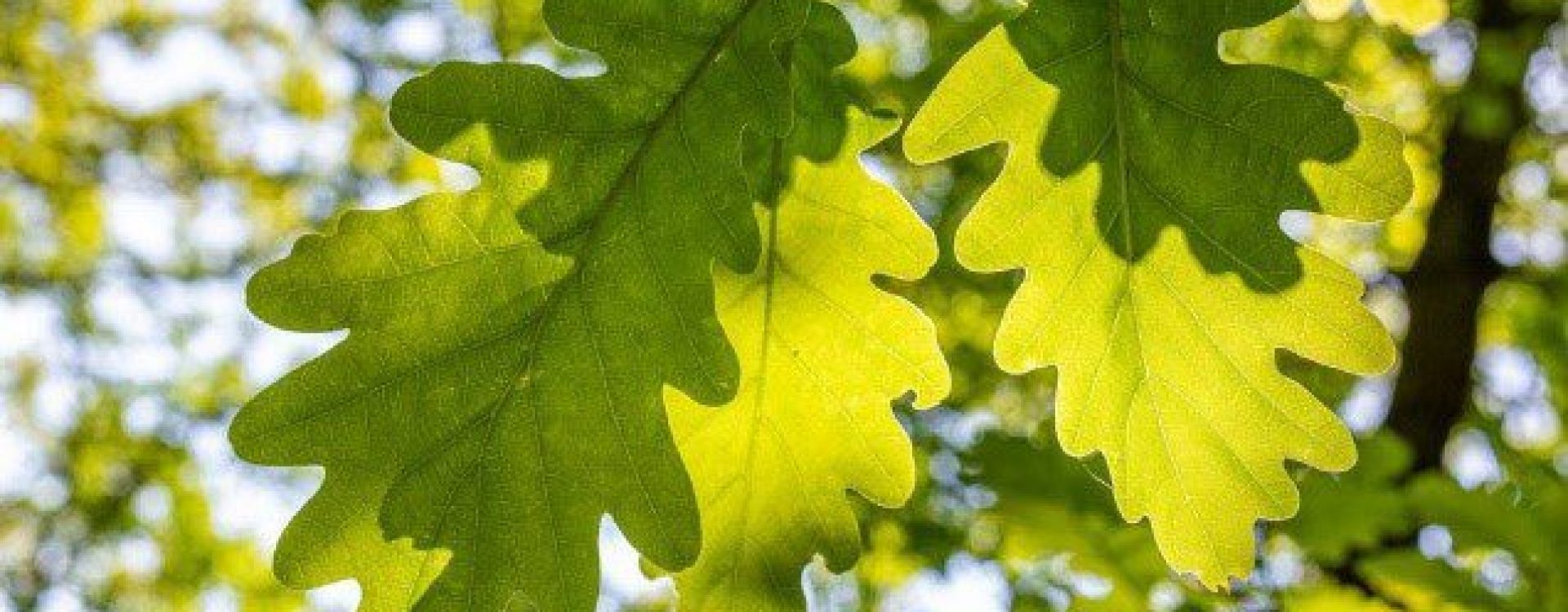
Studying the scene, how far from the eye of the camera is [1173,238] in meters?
1.35

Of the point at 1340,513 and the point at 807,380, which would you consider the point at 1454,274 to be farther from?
the point at 807,380

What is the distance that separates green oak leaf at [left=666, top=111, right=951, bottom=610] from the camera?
1.45 meters

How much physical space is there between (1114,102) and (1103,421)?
29 centimetres

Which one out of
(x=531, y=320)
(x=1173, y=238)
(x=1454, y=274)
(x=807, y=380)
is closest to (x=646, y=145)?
(x=531, y=320)

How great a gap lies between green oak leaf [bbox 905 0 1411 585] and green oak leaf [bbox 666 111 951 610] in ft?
0.38

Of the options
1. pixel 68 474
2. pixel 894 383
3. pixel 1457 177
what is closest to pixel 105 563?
pixel 68 474

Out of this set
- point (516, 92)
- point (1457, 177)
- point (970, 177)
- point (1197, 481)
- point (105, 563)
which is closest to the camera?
point (516, 92)

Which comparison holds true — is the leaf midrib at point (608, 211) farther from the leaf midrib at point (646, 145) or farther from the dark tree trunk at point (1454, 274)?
the dark tree trunk at point (1454, 274)

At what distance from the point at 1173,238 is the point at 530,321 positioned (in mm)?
577

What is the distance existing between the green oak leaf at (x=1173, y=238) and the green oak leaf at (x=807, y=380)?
11 cm

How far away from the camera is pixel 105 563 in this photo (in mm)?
7320

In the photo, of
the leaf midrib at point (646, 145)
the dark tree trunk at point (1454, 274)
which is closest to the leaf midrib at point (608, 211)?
the leaf midrib at point (646, 145)

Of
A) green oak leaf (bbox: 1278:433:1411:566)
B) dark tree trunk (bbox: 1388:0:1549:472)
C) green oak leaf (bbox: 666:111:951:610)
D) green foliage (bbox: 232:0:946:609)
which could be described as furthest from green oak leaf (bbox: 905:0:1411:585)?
dark tree trunk (bbox: 1388:0:1549:472)

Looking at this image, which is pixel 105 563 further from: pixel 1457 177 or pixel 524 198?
pixel 524 198
